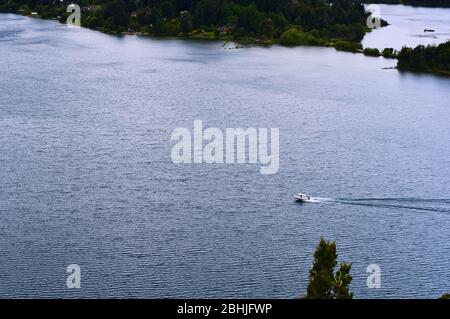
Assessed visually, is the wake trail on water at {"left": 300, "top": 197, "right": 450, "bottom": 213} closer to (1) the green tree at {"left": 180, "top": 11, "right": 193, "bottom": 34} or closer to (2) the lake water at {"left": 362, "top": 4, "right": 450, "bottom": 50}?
(2) the lake water at {"left": 362, "top": 4, "right": 450, "bottom": 50}

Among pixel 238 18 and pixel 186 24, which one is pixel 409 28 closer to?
pixel 238 18

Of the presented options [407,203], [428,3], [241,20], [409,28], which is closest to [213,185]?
[407,203]

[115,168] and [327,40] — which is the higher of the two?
[327,40]

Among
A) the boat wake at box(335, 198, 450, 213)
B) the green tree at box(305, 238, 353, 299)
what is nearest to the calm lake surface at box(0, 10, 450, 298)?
the boat wake at box(335, 198, 450, 213)

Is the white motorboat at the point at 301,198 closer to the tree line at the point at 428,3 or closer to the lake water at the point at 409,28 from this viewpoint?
the lake water at the point at 409,28

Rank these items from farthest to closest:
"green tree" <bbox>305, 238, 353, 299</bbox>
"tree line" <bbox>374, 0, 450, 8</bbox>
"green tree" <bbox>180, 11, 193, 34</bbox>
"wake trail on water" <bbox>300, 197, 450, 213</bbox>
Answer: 1. "tree line" <bbox>374, 0, 450, 8</bbox>
2. "green tree" <bbox>180, 11, 193, 34</bbox>
3. "wake trail on water" <bbox>300, 197, 450, 213</bbox>
4. "green tree" <bbox>305, 238, 353, 299</bbox>
